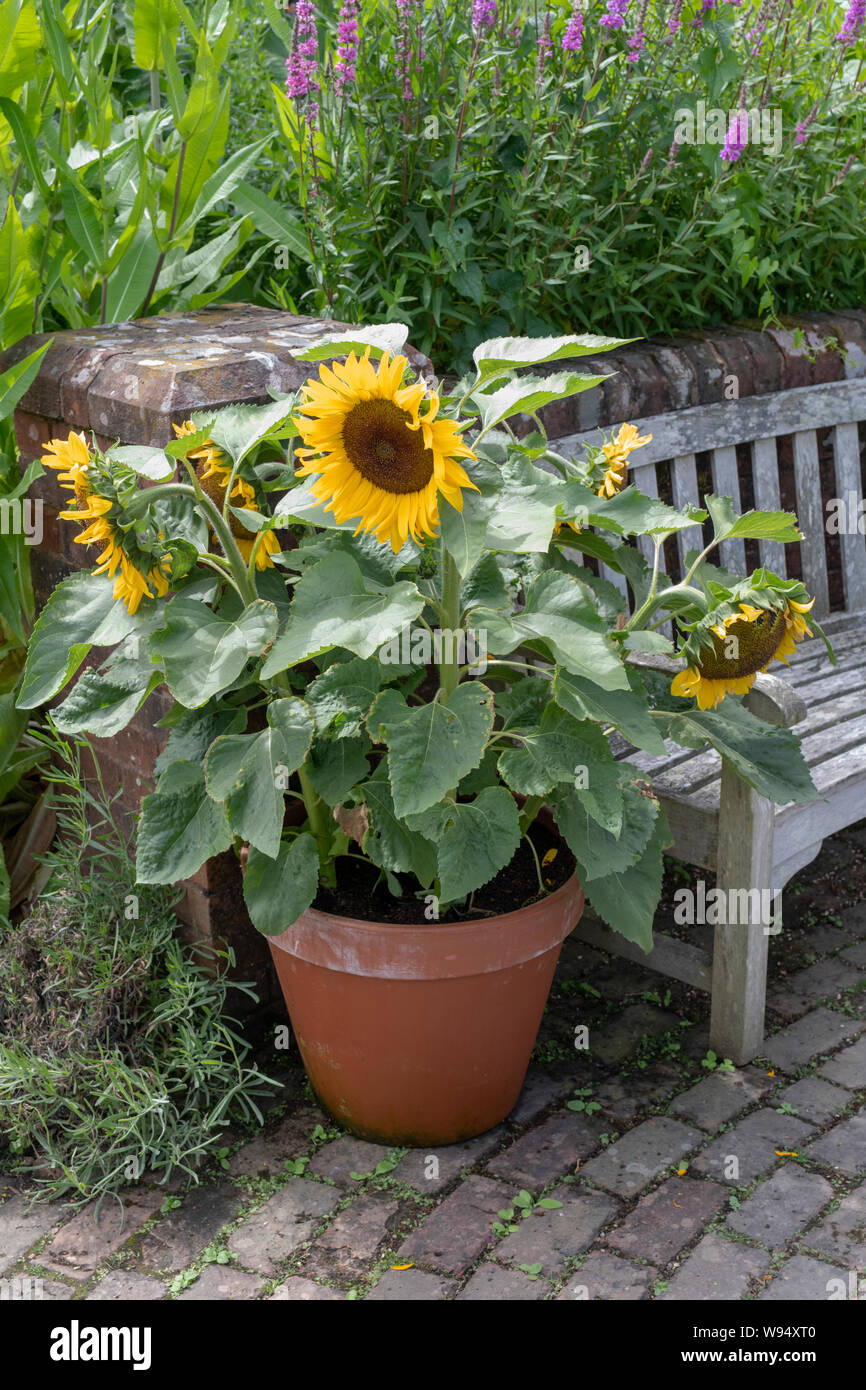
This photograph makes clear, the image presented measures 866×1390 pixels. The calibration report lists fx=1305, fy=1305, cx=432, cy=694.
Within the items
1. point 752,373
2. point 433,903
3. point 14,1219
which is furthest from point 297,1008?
point 752,373

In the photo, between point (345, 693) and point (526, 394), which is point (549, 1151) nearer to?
point (345, 693)

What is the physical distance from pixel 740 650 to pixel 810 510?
1.49 meters

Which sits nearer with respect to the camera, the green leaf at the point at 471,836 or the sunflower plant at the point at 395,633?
the sunflower plant at the point at 395,633

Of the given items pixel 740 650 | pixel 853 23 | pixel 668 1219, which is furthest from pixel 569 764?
pixel 853 23

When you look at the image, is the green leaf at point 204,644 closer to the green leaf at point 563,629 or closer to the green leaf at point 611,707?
the green leaf at point 563,629

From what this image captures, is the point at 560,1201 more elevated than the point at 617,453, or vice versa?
the point at 617,453

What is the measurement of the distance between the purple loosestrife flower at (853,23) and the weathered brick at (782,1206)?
276 cm

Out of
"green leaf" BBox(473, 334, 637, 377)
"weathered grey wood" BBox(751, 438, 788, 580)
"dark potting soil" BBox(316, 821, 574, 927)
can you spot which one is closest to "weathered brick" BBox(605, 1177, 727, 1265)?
"dark potting soil" BBox(316, 821, 574, 927)

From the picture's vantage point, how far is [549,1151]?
8.12 feet

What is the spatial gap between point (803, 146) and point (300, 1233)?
9.35 feet

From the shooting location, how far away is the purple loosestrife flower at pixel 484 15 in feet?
9.17

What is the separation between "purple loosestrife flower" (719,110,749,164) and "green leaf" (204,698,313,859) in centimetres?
183

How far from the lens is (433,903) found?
91.4 inches

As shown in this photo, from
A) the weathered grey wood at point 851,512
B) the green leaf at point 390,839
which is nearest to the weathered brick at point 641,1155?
the green leaf at point 390,839
